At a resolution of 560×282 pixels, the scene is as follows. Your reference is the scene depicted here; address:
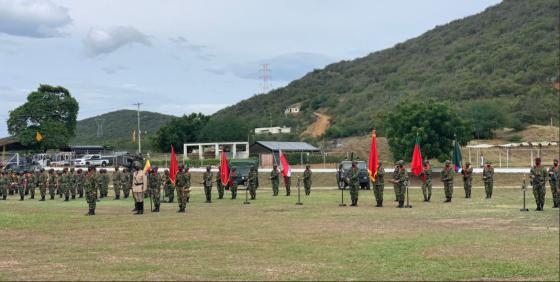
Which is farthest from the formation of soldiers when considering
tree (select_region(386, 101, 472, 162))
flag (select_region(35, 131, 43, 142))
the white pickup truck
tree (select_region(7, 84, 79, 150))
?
tree (select_region(7, 84, 79, 150))

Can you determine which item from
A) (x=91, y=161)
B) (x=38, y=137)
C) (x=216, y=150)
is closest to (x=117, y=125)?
(x=38, y=137)

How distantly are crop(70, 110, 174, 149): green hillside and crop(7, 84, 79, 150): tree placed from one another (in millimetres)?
63641

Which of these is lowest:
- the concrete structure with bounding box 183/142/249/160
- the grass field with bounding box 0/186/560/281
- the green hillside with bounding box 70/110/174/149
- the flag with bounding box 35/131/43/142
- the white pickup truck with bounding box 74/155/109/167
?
the grass field with bounding box 0/186/560/281

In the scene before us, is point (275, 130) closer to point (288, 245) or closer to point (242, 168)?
point (242, 168)

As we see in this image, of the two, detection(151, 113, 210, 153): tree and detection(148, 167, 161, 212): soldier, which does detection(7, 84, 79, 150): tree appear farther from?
detection(148, 167, 161, 212): soldier

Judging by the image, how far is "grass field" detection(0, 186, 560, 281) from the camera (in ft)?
34.3

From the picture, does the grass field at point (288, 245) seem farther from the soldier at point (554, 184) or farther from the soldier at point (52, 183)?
the soldier at point (52, 183)

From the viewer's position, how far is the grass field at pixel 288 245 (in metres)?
10.5

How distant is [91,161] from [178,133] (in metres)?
22.5

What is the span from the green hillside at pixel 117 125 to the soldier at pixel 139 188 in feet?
436

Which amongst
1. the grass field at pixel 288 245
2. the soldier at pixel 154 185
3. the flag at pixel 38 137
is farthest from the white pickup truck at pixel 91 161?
the grass field at pixel 288 245

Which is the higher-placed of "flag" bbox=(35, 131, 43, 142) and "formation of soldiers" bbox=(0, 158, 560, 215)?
"flag" bbox=(35, 131, 43, 142)

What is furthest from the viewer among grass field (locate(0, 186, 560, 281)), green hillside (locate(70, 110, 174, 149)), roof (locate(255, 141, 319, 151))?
green hillside (locate(70, 110, 174, 149))

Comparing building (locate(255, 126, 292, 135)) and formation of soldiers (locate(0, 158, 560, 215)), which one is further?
building (locate(255, 126, 292, 135))
